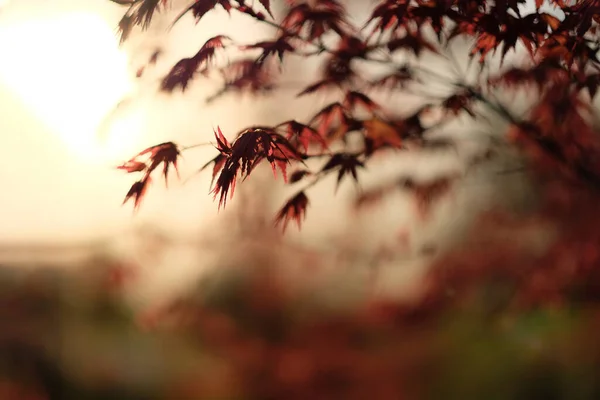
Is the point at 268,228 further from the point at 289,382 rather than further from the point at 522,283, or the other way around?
the point at 522,283

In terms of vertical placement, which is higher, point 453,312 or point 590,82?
point 590,82

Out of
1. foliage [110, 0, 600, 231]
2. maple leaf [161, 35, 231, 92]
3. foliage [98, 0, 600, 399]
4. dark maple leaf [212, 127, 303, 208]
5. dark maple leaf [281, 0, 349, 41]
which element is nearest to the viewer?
dark maple leaf [212, 127, 303, 208]

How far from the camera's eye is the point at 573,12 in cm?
127

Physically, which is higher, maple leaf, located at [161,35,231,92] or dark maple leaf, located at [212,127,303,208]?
maple leaf, located at [161,35,231,92]

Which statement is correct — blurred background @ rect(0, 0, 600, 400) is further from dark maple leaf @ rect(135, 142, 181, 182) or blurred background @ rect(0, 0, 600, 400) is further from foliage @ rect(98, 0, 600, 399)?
dark maple leaf @ rect(135, 142, 181, 182)

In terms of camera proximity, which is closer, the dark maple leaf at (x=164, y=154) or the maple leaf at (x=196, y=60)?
the dark maple leaf at (x=164, y=154)

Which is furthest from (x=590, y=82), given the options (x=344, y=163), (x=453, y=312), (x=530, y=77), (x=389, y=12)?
(x=453, y=312)

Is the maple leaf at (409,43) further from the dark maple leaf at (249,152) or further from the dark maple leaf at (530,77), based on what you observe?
the dark maple leaf at (249,152)

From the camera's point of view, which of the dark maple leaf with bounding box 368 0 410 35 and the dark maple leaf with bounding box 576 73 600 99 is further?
the dark maple leaf with bounding box 576 73 600 99

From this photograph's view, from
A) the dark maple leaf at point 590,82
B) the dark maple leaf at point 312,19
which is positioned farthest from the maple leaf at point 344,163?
the dark maple leaf at point 590,82

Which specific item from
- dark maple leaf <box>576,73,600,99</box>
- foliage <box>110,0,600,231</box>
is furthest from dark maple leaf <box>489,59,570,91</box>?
dark maple leaf <box>576,73,600,99</box>

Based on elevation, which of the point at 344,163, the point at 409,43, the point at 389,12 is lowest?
the point at 344,163

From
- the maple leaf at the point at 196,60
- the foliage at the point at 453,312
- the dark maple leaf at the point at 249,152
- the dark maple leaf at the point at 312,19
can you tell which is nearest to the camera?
the dark maple leaf at the point at 249,152

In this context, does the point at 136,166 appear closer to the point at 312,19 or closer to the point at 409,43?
the point at 312,19
